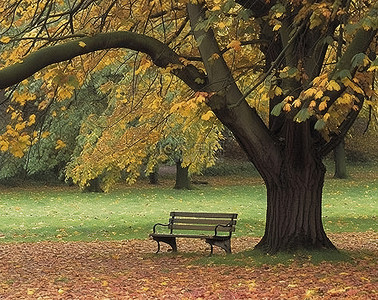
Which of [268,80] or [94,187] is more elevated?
[268,80]

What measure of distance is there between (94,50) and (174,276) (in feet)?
10.4

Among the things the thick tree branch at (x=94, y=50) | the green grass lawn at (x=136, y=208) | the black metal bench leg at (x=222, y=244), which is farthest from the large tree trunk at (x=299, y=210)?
the green grass lawn at (x=136, y=208)

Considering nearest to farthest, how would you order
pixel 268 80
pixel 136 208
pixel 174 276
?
pixel 268 80 → pixel 174 276 → pixel 136 208

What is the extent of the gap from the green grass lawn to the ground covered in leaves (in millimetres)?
4271

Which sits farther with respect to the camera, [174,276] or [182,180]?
[182,180]

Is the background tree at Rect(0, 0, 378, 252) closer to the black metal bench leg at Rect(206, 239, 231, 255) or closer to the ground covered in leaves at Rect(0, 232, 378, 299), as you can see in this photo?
the black metal bench leg at Rect(206, 239, 231, 255)

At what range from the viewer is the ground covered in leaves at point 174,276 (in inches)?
315

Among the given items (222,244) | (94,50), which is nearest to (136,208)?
(222,244)

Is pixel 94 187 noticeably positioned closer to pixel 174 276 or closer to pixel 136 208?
pixel 136 208

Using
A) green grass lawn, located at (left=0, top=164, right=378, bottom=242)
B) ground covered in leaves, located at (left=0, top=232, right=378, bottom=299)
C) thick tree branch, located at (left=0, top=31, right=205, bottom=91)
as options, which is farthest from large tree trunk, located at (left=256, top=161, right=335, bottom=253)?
green grass lawn, located at (left=0, top=164, right=378, bottom=242)

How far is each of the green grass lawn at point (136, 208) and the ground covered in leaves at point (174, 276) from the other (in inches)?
168

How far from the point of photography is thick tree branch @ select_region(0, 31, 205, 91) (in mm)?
8680

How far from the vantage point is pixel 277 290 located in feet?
26.2

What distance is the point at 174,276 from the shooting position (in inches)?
373
